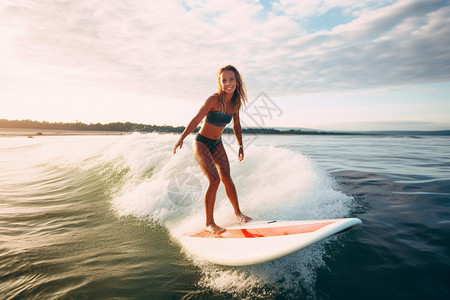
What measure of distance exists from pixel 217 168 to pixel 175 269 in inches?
61.5

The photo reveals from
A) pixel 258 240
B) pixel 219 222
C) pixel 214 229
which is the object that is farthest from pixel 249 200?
pixel 258 240

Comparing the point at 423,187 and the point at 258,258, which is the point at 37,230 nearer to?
the point at 258,258

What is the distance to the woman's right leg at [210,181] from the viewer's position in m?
3.57

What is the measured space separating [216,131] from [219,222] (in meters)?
1.65

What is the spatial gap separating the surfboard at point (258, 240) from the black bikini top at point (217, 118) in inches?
64.0

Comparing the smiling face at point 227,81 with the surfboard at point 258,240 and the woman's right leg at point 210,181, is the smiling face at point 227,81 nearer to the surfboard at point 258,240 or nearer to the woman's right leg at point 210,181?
the woman's right leg at point 210,181

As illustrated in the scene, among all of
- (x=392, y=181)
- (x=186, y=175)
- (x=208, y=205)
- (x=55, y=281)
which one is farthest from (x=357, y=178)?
(x=55, y=281)

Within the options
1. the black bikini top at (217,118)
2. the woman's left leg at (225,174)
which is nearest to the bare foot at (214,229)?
the woman's left leg at (225,174)

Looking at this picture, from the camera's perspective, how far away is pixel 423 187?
6.27 meters

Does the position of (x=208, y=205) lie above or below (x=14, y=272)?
above

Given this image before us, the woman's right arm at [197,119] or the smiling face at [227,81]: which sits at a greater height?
the smiling face at [227,81]

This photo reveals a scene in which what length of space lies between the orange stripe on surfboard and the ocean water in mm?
396

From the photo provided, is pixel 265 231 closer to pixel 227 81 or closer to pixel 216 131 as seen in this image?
pixel 216 131

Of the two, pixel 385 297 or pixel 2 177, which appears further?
pixel 2 177
